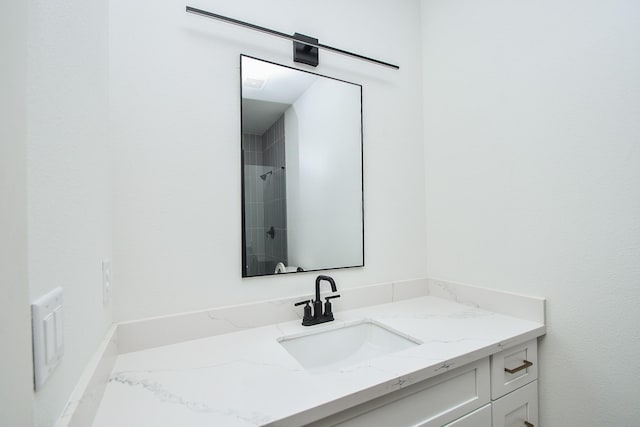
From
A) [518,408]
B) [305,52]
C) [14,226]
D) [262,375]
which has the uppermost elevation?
[305,52]

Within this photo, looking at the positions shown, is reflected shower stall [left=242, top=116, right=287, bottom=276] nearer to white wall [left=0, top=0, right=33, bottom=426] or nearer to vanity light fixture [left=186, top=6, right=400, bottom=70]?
vanity light fixture [left=186, top=6, right=400, bottom=70]

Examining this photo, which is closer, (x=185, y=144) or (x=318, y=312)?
(x=185, y=144)

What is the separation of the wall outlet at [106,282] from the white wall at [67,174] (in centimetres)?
3

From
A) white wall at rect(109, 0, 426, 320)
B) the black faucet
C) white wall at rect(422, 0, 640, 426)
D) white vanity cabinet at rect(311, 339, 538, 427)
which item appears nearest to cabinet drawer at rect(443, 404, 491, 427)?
white vanity cabinet at rect(311, 339, 538, 427)

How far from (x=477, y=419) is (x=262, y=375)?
2.27 feet

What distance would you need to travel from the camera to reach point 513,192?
1.19 meters

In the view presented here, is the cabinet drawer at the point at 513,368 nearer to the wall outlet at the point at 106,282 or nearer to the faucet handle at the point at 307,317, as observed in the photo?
the faucet handle at the point at 307,317

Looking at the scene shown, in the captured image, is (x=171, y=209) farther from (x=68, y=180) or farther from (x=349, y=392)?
(x=349, y=392)

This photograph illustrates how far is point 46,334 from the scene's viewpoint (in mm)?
413

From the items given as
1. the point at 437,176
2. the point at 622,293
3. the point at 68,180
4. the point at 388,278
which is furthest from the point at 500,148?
the point at 68,180

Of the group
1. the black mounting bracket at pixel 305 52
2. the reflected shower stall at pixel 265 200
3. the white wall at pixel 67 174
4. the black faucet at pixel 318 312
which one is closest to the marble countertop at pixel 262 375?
the black faucet at pixel 318 312

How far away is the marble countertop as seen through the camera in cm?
63

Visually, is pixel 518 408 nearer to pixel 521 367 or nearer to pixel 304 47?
pixel 521 367

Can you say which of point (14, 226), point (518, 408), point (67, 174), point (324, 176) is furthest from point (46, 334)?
point (518, 408)
